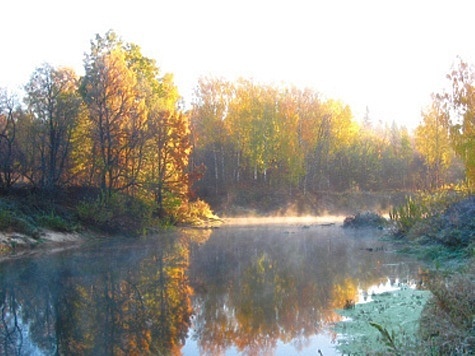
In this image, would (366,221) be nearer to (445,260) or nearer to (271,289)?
(445,260)

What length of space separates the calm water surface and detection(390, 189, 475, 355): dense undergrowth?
110 centimetres

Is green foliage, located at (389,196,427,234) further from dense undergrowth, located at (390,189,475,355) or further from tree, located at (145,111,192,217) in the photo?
tree, located at (145,111,192,217)

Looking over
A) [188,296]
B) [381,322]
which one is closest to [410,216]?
[188,296]

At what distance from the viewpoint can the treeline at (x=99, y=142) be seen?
2789cm

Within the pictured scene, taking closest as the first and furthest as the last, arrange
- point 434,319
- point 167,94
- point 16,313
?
point 434,319, point 16,313, point 167,94

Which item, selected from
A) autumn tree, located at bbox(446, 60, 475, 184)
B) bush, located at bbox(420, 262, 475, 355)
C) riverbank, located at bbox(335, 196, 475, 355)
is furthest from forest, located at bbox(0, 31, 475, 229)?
bush, located at bbox(420, 262, 475, 355)

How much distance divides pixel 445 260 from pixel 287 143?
37458 mm

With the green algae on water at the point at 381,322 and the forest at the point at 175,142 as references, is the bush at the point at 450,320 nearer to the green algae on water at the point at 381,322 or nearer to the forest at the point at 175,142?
the green algae on water at the point at 381,322

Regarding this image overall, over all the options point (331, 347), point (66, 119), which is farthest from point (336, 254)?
point (66, 119)

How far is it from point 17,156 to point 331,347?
24918 millimetres

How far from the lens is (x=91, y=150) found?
3047 cm

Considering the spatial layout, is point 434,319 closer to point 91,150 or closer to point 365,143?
point 91,150

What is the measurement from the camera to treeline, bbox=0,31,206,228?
91.5ft

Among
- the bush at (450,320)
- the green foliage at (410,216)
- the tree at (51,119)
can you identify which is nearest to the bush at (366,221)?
the green foliage at (410,216)
